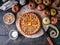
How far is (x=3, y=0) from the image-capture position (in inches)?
77.2

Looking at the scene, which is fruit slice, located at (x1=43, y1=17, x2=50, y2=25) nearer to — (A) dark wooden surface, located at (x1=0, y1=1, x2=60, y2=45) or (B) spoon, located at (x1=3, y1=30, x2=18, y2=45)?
(A) dark wooden surface, located at (x1=0, y1=1, x2=60, y2=45)

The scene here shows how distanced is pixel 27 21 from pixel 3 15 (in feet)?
0.69

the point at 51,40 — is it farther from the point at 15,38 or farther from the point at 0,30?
the point at 0,30

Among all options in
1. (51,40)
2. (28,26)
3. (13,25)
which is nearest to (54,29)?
(51,40)

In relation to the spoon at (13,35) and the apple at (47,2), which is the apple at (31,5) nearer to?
the apple at (47,2)

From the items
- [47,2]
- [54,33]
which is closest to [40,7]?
[47,2]

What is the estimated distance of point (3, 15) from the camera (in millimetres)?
1970

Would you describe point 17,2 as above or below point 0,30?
above

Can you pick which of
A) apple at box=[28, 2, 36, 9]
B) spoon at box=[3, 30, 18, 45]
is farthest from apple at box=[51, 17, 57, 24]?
spoon at box=[3, 30, 18, 45]

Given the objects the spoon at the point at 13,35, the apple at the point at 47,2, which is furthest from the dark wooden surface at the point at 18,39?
the apple at the point at 47,2

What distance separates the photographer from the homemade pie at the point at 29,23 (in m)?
1.90

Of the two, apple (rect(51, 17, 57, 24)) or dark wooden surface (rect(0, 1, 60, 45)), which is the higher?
apple (rect(51, 17, 57, 24))

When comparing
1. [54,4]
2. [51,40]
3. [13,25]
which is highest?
[54,4]

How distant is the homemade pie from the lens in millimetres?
1898
